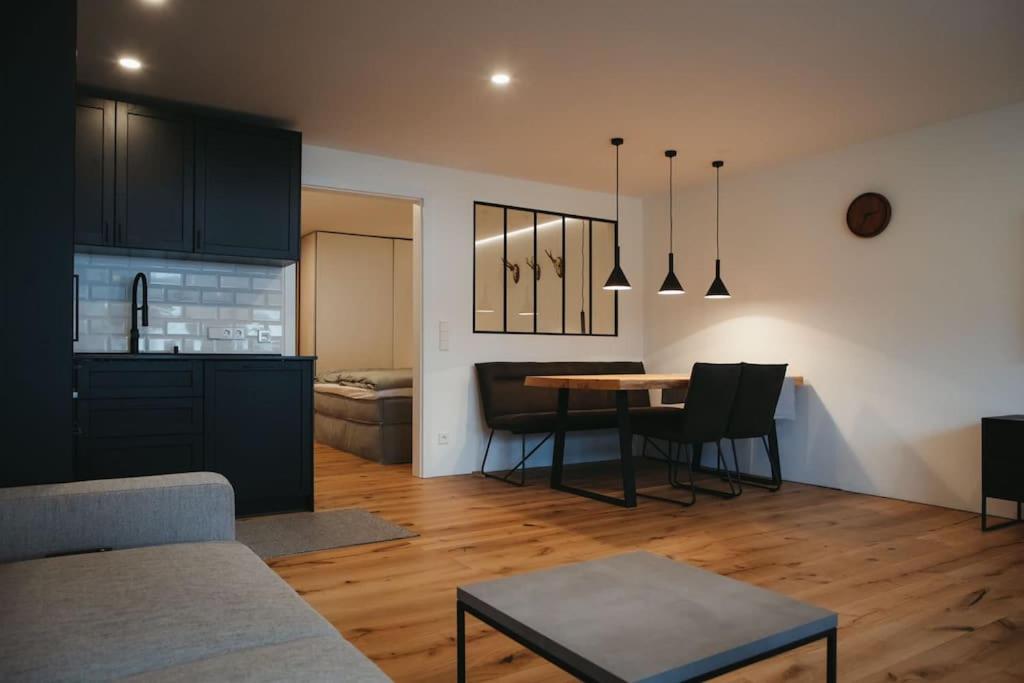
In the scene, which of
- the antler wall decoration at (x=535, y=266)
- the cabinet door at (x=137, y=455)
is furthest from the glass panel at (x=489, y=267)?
the cabinet door at (x=137, y=455)

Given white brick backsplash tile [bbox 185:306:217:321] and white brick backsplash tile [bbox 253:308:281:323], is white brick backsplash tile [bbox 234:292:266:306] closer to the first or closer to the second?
white brick backsplash tile [bbox 253:308:281:323]

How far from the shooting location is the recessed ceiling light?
3455 mm

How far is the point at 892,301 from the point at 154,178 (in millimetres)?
4422

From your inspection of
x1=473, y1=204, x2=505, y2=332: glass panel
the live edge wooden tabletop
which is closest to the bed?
x1=473, y1=204, x2=505, y2=332: glass panel

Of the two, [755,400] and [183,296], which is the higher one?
[183,296]

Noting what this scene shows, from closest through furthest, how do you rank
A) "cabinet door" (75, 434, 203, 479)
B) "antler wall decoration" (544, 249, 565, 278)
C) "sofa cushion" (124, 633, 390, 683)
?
"sofa cushion" (124, 633, 390, 683), "cabinet door" (75, 434, 203, 479), "antler wall decoration" (544, 249, 565, 278)

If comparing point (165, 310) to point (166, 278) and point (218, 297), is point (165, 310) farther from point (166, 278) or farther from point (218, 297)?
point (218, 297)

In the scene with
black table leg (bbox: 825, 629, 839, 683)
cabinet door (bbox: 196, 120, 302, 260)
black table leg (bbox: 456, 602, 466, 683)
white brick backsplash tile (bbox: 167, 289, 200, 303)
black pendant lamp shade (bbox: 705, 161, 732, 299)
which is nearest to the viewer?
black table leg (bbox: 825, 629, 839, 683)

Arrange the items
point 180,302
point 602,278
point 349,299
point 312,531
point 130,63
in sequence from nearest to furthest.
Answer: point 130,63 < point 312,531 < point 180,302 < point 602,278 < point 349,299

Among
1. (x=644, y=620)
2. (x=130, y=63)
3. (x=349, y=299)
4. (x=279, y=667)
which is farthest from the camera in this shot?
(x=349, y=299)

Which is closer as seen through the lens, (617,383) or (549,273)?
(617,383)

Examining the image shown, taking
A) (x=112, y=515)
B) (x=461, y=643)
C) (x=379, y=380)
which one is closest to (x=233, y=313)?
(x=379, y=380)

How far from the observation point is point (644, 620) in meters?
1.45

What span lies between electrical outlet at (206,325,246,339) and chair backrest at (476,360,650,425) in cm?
171
